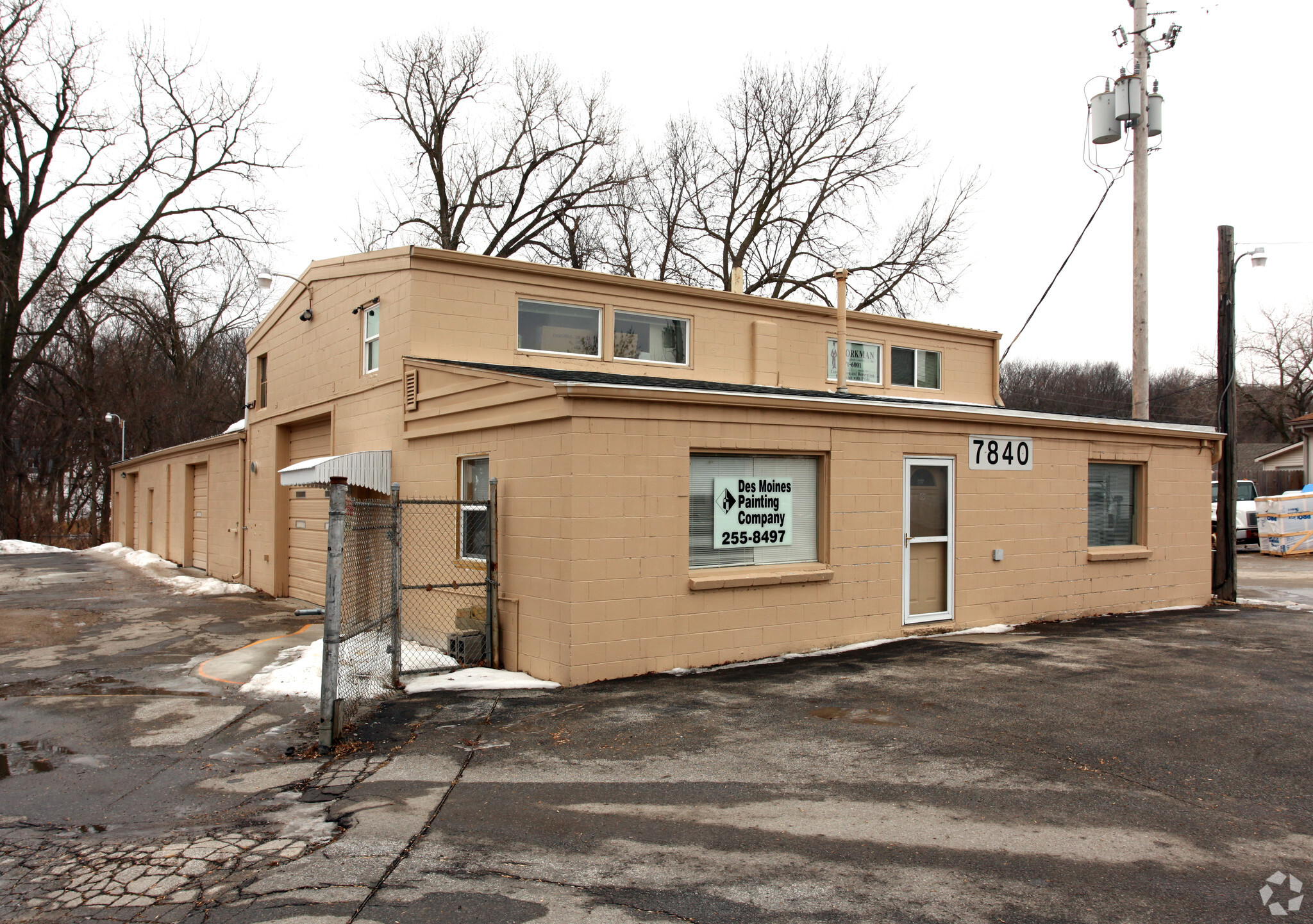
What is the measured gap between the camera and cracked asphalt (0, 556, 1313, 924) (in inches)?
148

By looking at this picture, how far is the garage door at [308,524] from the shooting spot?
14.8 metres

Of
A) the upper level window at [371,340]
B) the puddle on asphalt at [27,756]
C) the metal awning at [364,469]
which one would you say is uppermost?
the upper level window at [371,340]

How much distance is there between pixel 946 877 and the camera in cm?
391

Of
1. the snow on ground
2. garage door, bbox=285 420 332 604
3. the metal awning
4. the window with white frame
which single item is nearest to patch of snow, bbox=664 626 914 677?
the snow on ground

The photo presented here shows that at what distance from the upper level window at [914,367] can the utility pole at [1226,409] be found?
5.25 meters

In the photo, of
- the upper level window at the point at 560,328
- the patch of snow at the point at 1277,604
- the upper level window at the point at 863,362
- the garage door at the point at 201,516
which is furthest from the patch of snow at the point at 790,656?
the garage door at the point at 201,516

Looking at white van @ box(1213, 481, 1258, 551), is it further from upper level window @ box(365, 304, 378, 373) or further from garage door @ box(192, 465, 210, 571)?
garage door @ box(192, 465, 210, 571)

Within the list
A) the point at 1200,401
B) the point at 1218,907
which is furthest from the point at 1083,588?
the point at 1200,401

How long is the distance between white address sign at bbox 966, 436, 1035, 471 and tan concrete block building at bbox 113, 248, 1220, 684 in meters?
0.04

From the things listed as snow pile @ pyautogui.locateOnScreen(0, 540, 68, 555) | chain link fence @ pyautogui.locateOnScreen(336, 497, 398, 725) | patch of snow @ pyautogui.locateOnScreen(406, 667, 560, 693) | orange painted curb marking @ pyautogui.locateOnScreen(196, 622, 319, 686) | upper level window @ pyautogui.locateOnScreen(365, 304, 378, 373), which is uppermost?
upper level window @ pyautogui.locateOnScreen(365, 304, 378, 373)

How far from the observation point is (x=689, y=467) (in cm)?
856

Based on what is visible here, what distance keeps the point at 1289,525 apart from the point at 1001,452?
21884mm

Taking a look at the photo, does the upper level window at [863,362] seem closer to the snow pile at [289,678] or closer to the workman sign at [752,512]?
the workman sign at [752,512]

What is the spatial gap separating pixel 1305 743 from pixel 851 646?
431 centimetres
